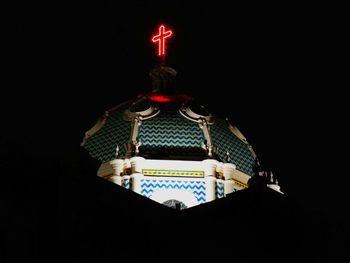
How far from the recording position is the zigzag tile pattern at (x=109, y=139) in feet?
122

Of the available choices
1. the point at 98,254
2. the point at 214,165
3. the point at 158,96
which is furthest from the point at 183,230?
the point at 158,96

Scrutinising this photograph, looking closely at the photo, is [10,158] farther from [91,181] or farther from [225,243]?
[225,243]

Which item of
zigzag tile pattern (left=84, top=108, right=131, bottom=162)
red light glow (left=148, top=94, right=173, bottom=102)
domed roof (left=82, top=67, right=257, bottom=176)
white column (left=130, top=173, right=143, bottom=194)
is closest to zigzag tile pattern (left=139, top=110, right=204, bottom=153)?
domed roof (left=82, top=67, right=257, bottom=176)

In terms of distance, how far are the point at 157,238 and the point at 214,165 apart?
36.8 ft

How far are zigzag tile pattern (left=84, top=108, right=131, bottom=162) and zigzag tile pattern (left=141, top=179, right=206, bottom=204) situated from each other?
6.39ft

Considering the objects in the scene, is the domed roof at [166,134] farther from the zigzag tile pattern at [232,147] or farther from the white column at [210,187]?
the white column at [210,187]

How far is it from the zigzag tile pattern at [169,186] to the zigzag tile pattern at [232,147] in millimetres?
2217

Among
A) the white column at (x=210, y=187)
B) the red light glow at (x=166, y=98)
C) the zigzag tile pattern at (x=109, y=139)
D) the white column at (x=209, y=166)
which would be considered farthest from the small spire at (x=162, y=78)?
the white column at (x=210, y=187)

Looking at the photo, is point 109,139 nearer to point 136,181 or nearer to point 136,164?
point 136,164

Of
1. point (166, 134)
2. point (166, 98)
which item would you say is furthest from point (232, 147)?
point (166, 98)

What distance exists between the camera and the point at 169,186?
116 ft

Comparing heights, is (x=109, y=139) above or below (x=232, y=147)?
above

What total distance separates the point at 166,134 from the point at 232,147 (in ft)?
9.75

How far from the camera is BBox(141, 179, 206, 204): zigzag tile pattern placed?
116 ft
